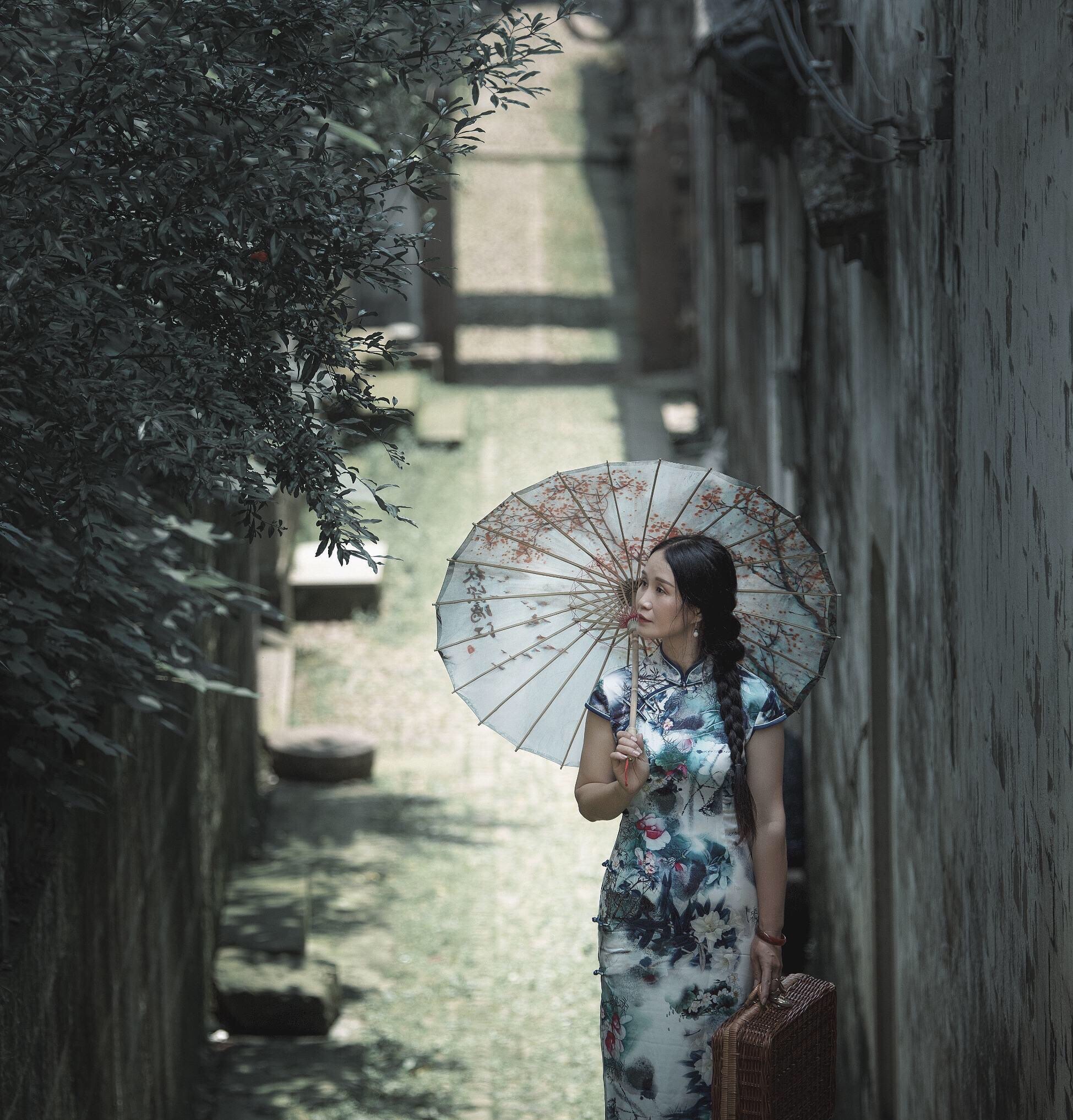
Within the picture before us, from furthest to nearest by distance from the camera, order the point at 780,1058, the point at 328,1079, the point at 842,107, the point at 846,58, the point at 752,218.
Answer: the point at 752,218, the point at 328,1079, the point at 846,58, the point at 842,107, the point at 780,1058

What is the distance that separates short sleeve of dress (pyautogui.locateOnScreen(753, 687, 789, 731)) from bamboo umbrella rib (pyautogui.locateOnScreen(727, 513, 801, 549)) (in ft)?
1.31

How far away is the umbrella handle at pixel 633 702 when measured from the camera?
12.1ft

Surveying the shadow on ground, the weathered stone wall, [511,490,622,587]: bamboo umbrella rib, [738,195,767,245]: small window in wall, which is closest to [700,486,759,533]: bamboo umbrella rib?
[511,490,622,587]: bamboo umbrella rib

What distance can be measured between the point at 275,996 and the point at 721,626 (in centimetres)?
459

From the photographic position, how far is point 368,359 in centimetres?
1806

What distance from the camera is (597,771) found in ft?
12.3

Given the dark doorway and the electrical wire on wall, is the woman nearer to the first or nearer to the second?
the electrical wire on wall

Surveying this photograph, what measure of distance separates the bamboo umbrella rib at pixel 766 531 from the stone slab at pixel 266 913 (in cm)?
466

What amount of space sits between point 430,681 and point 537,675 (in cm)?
870

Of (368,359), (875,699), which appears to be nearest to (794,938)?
(875,699)

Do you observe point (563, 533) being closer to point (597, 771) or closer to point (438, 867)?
point (597, 771)

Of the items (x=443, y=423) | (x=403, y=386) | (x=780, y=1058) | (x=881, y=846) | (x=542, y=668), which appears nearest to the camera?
(x=780, y=1058)

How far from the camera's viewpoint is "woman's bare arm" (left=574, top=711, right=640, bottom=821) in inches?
147

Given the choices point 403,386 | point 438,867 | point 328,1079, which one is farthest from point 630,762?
point 403,386
